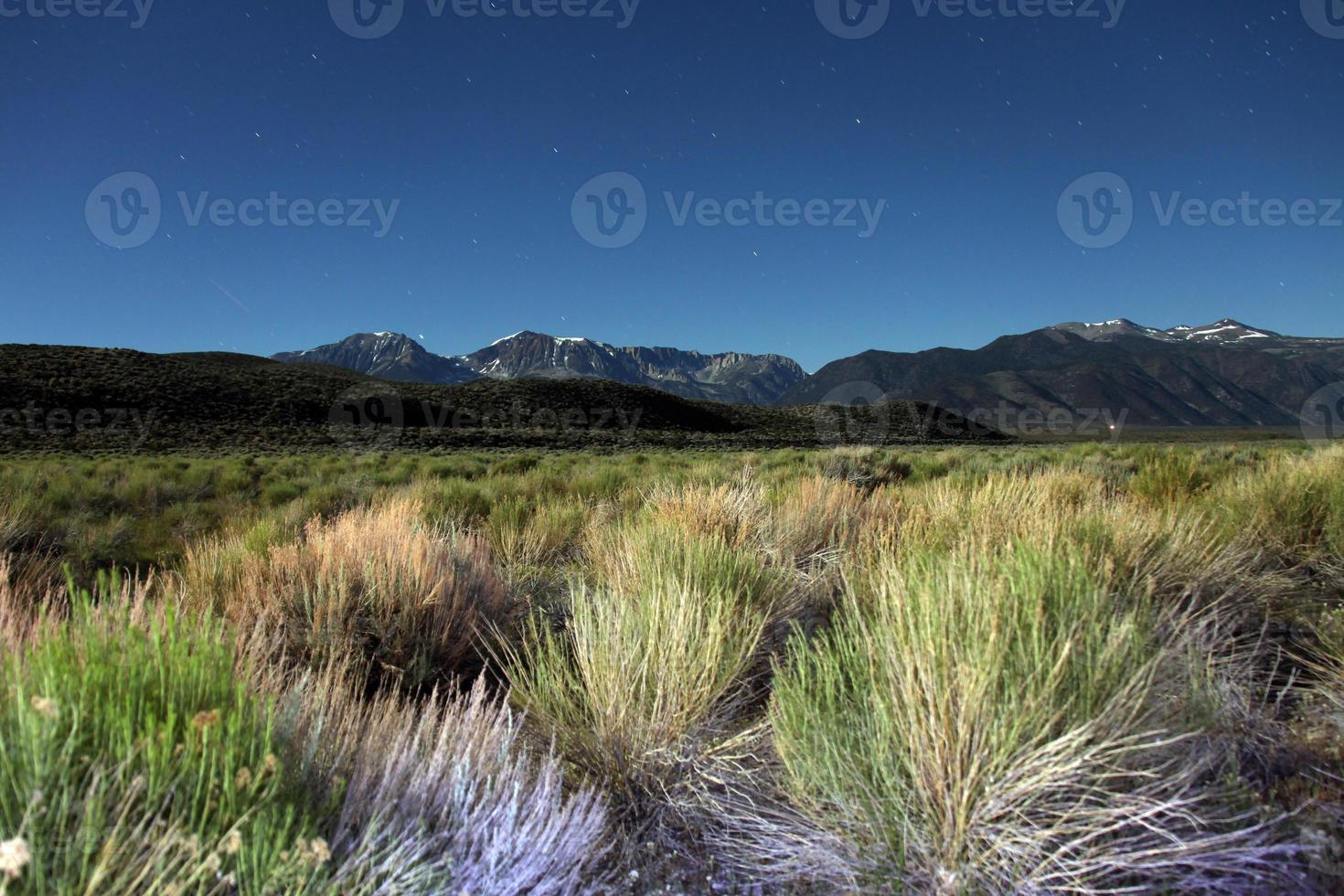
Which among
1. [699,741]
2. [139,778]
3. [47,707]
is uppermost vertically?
[47,707]

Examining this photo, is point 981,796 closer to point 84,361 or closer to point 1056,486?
point 1056,486

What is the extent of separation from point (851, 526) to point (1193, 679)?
3.57m

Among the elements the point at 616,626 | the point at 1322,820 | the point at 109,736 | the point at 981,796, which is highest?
the point at 109,736

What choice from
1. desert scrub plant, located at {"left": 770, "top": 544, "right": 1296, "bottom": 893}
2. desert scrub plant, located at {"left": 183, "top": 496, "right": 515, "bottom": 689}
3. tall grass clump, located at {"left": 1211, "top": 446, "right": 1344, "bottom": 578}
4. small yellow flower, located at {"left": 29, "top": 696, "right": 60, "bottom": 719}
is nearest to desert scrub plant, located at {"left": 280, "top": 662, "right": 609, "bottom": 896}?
small yellow flower, located at {"left": 29, "top": 696, "right": 60, "bottom": 719}

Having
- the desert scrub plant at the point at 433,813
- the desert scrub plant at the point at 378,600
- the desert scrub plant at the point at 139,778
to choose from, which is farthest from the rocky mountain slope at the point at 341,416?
the desert scrub plant at the point at 139,778

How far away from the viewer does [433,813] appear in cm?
169

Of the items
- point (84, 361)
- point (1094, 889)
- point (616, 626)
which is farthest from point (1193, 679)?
point (84, 361)

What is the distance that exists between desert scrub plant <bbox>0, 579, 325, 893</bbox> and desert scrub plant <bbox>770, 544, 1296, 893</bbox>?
1.36 m

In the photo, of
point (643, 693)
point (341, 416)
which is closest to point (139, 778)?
point (643, 693)

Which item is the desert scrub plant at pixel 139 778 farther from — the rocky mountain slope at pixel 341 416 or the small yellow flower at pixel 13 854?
the rocky mountain slope at pixel 341 416

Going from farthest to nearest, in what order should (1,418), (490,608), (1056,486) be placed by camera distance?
1. (1,418)
2. (1056,486)
3. (490,608)

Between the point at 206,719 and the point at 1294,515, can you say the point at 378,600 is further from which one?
the point at 1294,515

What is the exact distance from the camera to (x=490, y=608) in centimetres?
385

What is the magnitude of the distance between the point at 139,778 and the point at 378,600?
7.89 feet
